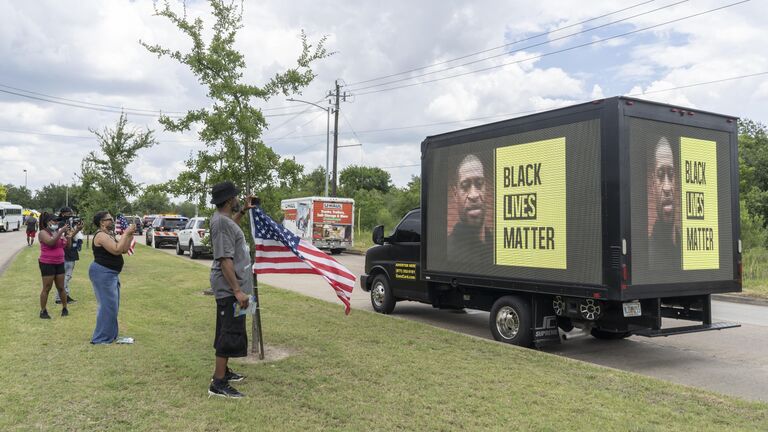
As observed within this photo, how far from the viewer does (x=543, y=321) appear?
7523 millimetres

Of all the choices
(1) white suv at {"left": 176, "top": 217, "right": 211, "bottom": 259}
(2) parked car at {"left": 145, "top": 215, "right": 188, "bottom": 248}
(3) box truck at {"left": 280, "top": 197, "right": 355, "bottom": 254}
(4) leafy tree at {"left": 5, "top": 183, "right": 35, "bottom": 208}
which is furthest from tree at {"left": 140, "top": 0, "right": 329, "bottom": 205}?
(4) leafy tree at {"left": 5, "top": 183, "right": 35, "bottom": 208}

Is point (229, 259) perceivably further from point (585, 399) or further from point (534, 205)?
point (534, 205)

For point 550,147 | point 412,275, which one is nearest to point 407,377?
point 550,147

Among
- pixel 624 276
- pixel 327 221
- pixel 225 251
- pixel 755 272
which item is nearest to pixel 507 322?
pixel 624 276

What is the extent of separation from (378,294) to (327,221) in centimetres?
1698

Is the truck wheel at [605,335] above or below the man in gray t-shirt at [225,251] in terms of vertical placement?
below

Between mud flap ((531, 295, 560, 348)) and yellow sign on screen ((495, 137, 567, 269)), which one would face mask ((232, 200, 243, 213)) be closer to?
yellow sign on screen ((495, 137, 567, 269))

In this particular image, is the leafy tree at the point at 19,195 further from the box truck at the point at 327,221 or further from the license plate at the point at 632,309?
the license plate at the point at 632,309

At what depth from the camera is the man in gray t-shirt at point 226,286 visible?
16.1ft

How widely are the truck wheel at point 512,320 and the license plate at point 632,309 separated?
3.98ft

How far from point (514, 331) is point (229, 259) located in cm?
428

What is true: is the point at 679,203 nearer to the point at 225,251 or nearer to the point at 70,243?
the point at 225,251

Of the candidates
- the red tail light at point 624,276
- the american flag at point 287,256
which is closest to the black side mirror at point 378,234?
the american flag at point 287,256

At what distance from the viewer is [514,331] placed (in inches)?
306
